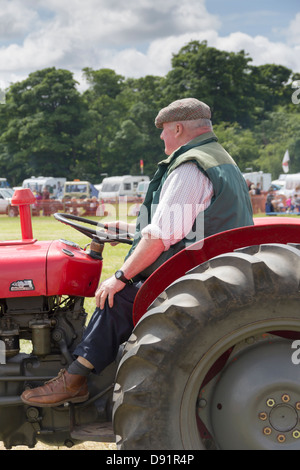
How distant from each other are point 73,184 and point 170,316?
126 ft

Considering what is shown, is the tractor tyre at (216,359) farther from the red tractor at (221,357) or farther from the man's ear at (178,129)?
the man's ear at (178,129)

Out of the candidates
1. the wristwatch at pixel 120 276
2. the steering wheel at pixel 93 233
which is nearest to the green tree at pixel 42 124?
the steering wheel at pixel 93 233

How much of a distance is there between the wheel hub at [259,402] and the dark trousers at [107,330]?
64 cm

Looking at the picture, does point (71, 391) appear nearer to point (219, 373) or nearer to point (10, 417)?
point (10, 417)

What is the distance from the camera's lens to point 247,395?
2.03 metres

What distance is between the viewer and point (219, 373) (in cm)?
212

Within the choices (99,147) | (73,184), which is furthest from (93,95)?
(73,184)

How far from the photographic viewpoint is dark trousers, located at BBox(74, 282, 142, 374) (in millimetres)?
2549

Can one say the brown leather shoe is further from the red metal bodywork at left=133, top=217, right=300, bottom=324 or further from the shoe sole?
the red metal bodywork at left=133, top=217, right=300, bottom=324

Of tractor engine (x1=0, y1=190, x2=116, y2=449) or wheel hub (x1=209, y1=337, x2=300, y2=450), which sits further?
tractor engine (x1=0, y1=190, x2=116, y2=449)

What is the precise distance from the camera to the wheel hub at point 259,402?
2.01 metres

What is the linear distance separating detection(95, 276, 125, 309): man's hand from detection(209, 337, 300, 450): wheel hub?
0.66 meters

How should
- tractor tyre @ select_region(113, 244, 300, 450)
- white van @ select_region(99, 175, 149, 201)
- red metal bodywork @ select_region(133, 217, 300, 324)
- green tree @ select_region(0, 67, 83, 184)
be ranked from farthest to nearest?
green tree @ select_region(0, 67, 83, 184)
white van @ select_region(99, 175, 149, 201)
red metal bodywork @ select_region(133, 217, 300, 324)
tractor tyre @ select_region(113, 244, 300, 450)

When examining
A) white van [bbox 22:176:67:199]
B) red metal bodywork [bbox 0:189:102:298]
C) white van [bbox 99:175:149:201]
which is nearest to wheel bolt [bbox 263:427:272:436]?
red metal bodywork [bbox 0:189:102:298]
